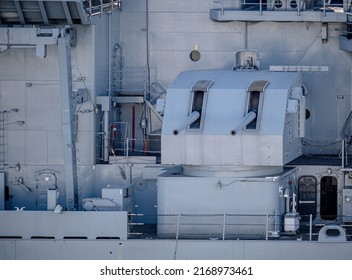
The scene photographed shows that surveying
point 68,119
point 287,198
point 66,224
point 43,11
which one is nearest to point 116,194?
point 66,224

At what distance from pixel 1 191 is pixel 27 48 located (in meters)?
3.14

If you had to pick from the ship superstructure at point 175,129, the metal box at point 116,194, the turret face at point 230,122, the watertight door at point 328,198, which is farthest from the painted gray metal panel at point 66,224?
the watertight door at point 328,198

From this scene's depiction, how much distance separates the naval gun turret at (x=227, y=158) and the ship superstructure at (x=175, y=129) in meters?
0.03

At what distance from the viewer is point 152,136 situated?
4066cm

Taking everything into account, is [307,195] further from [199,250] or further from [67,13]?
[67,13]

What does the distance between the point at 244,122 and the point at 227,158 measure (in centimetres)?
84

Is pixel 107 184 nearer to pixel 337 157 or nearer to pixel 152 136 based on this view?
pixel 152 136

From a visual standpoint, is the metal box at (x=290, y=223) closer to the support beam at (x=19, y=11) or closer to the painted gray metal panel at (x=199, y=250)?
the painted gray metal panel at (x=199, y=250)

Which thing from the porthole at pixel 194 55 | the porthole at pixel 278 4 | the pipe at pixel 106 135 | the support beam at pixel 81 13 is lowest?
the pipe at pixel 106 135

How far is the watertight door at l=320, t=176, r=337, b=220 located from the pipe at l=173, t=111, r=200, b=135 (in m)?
3.58

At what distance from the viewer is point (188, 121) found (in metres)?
36.7

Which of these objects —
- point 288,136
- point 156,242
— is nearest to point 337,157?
point 288,136

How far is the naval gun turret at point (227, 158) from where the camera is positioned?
120 feet

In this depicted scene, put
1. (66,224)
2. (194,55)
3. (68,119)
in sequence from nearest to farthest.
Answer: (66,224) → (68,119) → (194,55)
